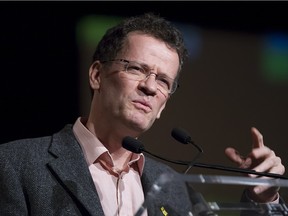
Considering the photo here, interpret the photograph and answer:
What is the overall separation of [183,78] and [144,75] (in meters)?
1.27

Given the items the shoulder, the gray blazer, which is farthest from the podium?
the shoulder

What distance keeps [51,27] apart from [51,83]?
13.1 inches

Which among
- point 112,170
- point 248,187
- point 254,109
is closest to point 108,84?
point 112,170

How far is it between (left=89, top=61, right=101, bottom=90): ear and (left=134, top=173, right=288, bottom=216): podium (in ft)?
2.91

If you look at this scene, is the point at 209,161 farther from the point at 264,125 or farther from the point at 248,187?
the point at 248,187

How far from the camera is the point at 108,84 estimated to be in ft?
5.83

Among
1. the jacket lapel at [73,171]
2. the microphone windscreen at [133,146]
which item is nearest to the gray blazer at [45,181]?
the jacket lapel at [73,171]

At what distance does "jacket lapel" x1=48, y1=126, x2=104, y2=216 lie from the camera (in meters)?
1.49

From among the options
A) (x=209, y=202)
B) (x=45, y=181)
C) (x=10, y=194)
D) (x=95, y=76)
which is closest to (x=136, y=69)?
(x=95, y=76)

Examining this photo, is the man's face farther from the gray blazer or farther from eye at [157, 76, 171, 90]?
the gray blazer

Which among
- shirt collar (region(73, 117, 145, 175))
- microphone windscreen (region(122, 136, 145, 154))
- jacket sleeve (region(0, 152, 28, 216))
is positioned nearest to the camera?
microphone windscreen (region(122, 136, 145, 154))

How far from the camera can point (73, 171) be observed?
1.58 metres

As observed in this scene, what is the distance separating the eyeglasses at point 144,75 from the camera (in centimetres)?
172

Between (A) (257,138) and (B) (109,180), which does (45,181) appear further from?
(A) (257,138)
